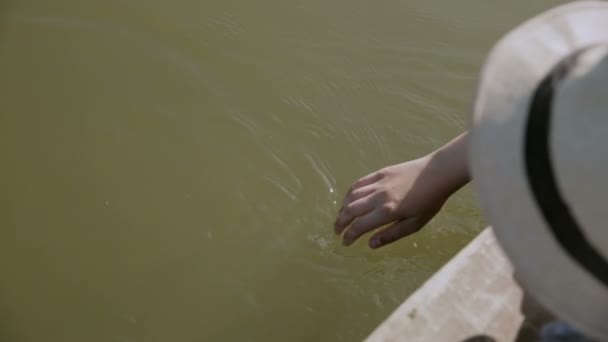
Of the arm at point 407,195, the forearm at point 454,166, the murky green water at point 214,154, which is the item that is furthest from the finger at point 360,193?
the murky green water at point 214,154

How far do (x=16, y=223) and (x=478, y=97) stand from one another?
1.14m

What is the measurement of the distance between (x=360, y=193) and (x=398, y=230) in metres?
0.10

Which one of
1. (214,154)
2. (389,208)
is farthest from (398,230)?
(214,154)

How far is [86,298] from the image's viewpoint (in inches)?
53.4

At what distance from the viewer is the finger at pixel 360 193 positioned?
1187 millimetres

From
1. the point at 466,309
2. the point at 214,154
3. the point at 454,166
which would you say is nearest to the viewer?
the point at 466,309

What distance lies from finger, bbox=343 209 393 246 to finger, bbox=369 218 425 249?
31 millimetres

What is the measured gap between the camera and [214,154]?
1.61 meters

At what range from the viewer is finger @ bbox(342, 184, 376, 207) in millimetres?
1187

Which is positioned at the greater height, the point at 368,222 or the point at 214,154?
the point at 368,222

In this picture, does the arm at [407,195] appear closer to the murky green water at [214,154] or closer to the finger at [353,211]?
the finger at [353,211]

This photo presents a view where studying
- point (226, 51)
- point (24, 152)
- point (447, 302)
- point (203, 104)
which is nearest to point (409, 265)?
point (447, 302)

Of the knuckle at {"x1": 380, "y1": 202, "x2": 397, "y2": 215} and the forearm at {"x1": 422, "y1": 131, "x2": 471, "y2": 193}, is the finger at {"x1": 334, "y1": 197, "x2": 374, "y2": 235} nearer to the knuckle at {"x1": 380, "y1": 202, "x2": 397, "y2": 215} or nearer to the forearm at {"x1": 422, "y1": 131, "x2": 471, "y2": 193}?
the knuckle at {"x1": 380, "y1": 202, "x2": 397, "y2": 215}

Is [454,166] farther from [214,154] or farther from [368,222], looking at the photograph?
[214,154]
